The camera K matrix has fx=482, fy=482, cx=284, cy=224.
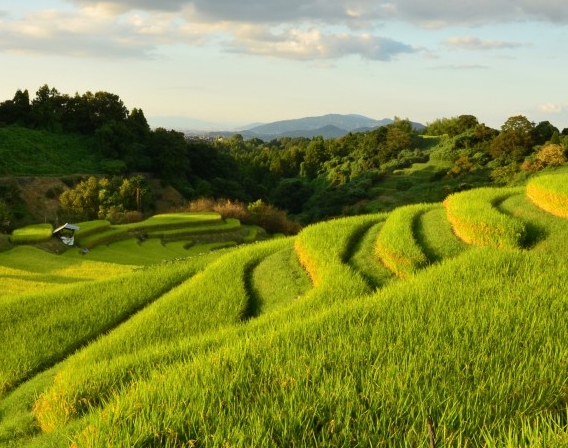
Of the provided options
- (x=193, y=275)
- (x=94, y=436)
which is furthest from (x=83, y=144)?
(x=94, y=436)

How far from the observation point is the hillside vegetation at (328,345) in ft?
11.3

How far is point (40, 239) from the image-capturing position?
26734mm

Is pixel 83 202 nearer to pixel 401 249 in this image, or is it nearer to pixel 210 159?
pixel 210 159

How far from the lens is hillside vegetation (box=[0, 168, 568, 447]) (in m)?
3.43

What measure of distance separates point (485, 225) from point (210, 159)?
68851mm

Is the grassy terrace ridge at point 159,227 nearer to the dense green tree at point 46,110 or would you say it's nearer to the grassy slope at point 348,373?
the grassy slope at point 348,373

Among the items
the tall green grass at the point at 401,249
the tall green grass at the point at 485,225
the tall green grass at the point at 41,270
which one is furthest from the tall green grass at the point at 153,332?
the tall green grass at the point at 41,270

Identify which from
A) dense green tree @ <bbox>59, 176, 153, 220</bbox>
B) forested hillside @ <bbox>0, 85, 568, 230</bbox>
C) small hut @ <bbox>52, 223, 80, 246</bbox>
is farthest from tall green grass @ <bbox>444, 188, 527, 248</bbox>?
forested hillside @ <bbox>0, 85, 568, 230</bbox>

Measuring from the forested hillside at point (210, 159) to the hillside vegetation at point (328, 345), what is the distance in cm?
4245

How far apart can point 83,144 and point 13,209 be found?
21.4m

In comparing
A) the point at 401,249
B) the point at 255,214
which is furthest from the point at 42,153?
the point at 401,249

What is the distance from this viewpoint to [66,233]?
29.2 meters

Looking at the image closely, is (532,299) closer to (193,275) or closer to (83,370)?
(83,370)

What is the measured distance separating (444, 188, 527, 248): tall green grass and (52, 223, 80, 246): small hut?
923 inches
